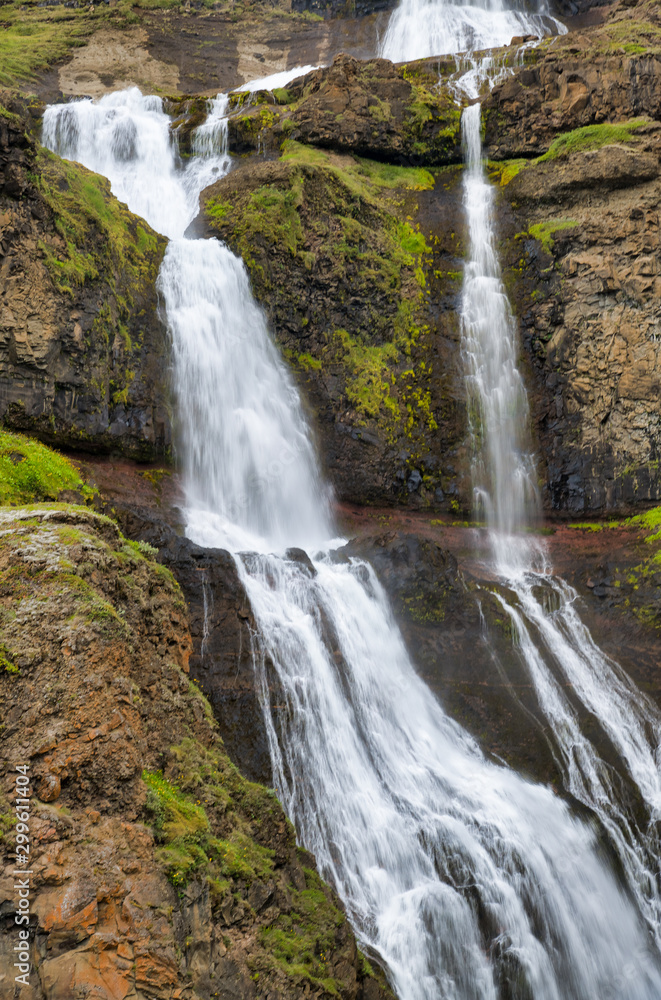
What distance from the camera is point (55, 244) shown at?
14.9 meters

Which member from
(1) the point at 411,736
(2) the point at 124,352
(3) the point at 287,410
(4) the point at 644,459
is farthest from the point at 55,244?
(4) the point at 644,459

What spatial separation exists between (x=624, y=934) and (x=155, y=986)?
8.02m

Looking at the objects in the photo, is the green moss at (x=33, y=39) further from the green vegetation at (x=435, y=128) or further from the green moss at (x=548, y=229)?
the green moss at (x=548, y=229)

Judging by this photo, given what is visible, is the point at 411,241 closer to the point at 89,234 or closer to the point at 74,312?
the point at 89,234

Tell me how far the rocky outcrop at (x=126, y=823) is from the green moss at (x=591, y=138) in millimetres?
21343

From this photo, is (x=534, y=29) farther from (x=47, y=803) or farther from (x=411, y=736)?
(x=47, y=803)

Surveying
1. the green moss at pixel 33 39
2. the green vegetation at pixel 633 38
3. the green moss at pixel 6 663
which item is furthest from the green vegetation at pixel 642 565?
the green moss at pixel 33 39

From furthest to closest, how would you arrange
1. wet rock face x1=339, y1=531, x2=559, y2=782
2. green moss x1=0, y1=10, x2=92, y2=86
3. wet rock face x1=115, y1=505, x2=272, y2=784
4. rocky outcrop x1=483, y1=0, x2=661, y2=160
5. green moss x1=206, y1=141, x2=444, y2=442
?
green moss x1=0, y1=10, x2=92, y2=86
rocky outcrop x1=483, y1=0, x2=661, y2=160
green moss x1=206, y1=141, x2=444, y2=442
wet rock face x1=339, y1=531, x2=559, y2=782
wet rock face x1=115, y1=505, x2=272, y2=784

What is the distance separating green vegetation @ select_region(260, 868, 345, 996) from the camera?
591 cm

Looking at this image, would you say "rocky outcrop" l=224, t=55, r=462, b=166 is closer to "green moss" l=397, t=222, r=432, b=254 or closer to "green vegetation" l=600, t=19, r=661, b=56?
"green moss" l=397, t=222, r=432, b=254

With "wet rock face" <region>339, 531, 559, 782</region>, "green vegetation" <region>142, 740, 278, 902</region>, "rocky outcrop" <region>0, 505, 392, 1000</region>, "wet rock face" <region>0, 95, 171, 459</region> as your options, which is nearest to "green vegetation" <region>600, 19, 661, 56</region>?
"wet rock face" <region>0, 95, 171, 459</region>

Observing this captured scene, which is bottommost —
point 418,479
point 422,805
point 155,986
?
point 422,805

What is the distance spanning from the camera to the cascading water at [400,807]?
8.53 metres

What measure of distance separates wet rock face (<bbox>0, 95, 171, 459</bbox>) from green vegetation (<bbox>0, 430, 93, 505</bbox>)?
301 centimetres
